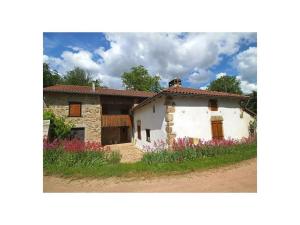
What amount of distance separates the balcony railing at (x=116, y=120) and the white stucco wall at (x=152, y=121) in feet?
4.75

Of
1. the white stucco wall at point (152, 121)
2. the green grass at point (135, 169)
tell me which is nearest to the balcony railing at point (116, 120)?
the white stucco wall at point (152, 121)

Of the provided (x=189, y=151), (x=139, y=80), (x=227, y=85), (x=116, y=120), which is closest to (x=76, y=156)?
(x=189, y=151)

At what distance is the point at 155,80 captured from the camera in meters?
26.0

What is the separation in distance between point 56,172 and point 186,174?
4.08 metres

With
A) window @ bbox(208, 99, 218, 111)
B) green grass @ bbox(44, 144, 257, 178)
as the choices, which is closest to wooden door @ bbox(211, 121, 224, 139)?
window @ bbox(208, 99, 218, 111)

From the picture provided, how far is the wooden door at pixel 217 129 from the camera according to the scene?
397 inches

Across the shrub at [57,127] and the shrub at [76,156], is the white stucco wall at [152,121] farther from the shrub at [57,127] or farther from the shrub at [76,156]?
the shrub at [57,127]

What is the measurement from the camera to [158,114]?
9.97 meters

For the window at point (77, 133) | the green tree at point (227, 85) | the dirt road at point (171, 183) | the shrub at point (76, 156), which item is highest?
the green tree at point (227, 85)

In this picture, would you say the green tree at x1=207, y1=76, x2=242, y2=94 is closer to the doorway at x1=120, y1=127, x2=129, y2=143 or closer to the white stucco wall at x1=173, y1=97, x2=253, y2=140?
the white stucco wall at x1=173, y1=97, x2=253, y2=140

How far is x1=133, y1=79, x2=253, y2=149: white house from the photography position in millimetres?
8945
